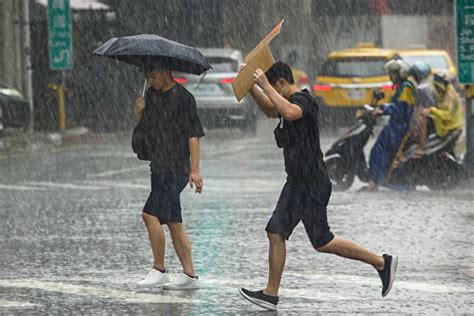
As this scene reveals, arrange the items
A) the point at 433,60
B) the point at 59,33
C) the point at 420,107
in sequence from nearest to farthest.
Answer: the point at 420,107
the point at 59,33
the point at 433,60

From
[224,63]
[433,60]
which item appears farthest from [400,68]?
[433,60]

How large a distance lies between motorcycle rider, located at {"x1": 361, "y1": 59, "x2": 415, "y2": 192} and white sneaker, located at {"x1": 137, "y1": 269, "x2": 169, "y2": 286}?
23.9 feet

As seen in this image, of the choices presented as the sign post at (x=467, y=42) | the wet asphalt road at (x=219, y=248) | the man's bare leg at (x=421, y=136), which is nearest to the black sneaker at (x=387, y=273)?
the wet asphalt road at (x=219, y=248)

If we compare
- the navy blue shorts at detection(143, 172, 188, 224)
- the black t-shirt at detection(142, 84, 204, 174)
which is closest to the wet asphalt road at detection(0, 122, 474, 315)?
the navy blue shorts at detection(143, 172, 188, 224)

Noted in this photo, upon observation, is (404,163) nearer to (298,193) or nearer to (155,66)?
(155,66)

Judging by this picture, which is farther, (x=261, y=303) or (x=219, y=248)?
(x=219, y=248)

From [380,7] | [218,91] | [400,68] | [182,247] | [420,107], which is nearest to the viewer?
[182,247]

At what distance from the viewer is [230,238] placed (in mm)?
13164

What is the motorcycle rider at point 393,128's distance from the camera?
1747 cm

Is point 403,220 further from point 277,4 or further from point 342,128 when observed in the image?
point 277,4

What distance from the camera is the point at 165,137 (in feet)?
34.8

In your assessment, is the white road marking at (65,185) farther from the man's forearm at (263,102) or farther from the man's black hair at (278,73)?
the man's black hair at (278,73)

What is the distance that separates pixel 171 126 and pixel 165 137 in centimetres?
9

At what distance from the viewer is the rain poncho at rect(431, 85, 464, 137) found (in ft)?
58.0
